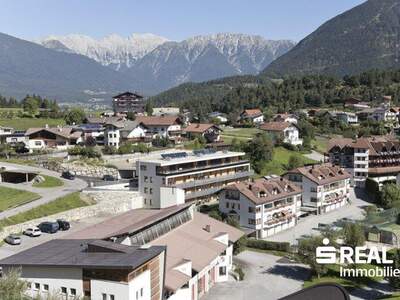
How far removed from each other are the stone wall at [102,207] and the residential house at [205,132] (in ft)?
115

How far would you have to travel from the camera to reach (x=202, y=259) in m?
38.2

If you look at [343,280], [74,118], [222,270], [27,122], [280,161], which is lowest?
[343,280]

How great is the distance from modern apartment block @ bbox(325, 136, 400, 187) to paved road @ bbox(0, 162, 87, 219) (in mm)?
41447

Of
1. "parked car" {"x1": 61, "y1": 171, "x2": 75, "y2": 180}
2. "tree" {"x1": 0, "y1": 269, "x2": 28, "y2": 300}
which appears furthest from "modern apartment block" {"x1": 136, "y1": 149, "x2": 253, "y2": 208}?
"tree" {"x1": 0, "y1": 269, "x2": 28, "y2": 300}

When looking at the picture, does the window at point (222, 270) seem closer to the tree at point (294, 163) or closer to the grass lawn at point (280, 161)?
the grass lawn at point (280, 161)

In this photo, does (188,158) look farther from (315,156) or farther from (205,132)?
(315,156)

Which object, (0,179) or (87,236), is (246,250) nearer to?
(87,236)

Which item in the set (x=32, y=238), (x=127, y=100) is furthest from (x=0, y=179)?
(x=127, y=100)

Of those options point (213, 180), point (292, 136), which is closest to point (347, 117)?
point (292, 136)

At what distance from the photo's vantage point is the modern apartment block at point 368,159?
262 feet

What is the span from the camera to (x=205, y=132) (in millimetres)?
95250

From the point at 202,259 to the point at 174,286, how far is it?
6171 mm

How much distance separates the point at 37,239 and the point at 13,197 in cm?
1079

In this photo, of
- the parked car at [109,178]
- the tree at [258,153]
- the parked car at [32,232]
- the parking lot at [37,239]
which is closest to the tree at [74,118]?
the parked car at [109,178]
